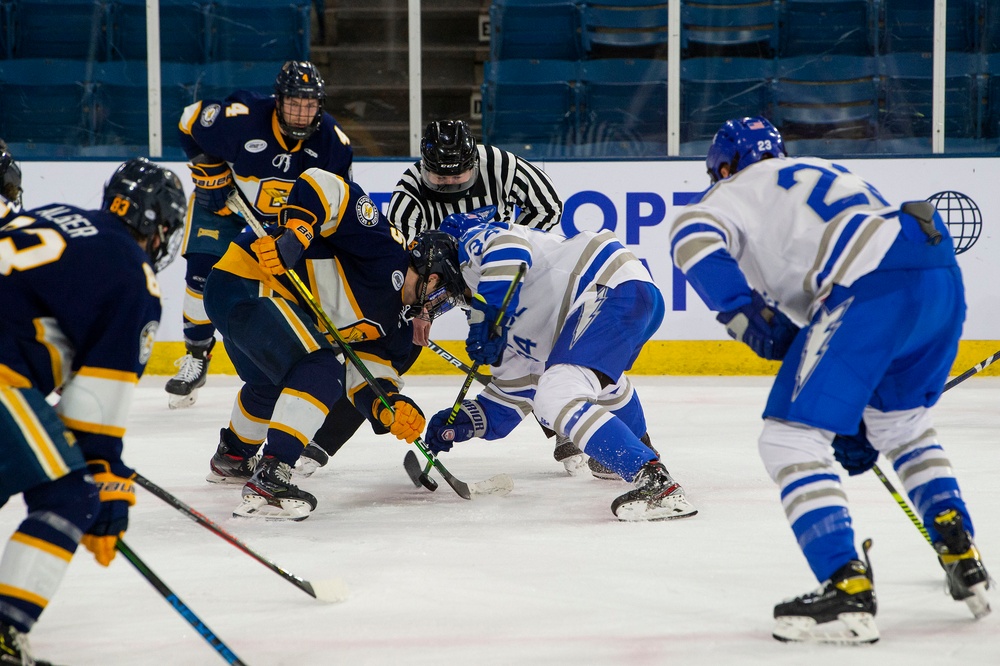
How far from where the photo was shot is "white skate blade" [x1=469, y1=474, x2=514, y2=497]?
10.2 feet

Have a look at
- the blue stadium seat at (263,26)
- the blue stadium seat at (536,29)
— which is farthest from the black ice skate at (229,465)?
the blue stadium seat at (536,29)

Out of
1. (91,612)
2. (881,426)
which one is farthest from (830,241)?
(91,612)

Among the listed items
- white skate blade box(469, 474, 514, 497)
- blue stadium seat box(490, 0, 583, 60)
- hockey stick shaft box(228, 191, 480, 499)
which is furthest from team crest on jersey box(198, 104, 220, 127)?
blue stadium seat box(490, 0, 583, 60)

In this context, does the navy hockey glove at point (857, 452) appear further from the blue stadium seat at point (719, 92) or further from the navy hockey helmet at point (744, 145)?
the blue stadium seat at point (719, 92)

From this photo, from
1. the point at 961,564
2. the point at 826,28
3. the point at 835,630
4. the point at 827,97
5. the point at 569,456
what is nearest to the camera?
the point at 835,630

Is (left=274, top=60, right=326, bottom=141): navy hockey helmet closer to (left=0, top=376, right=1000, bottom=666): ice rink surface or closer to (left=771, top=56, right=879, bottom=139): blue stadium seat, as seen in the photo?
(left=0, top=376, right=1000, bottom=666): ice rink surface

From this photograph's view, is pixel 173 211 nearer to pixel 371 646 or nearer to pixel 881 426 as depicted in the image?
pixel 371 646

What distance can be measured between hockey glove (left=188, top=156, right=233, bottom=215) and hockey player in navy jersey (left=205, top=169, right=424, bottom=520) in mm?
959

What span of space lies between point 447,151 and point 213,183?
0.95 m

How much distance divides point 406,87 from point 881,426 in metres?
4.04

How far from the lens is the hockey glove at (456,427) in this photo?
3105mm

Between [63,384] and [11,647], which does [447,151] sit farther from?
[11,647]

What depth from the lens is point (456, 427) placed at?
3.11 meters

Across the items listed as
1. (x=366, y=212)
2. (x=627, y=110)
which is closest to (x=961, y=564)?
(x=366, y=212)
